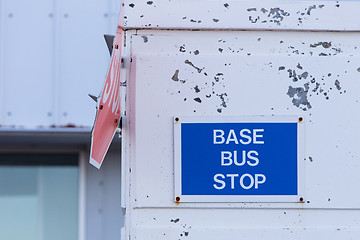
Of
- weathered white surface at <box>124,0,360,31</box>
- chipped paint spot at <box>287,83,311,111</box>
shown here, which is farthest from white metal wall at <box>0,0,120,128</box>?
chipped paint spot at <box>287,83,311,111</box>

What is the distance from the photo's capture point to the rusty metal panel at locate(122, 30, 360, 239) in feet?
6.55

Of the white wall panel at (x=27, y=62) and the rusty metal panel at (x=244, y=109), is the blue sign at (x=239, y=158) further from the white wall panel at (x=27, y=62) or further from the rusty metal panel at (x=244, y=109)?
the white wall panel at (x=27, y=62)

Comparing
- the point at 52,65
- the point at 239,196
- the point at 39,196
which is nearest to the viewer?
the point at 239,196

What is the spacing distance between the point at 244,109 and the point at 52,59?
2.50m

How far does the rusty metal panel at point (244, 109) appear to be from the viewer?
2.00 m

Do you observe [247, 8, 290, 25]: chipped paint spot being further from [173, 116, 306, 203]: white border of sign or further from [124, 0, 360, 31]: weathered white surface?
[173, 116, 306, 203]: white border of sign

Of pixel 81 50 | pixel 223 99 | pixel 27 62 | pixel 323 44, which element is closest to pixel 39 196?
pixel 27 62

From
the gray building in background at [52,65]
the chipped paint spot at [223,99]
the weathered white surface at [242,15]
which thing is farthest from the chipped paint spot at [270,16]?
the gray building in background at [52,65]

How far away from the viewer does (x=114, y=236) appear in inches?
182

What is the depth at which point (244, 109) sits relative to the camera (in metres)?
2.04

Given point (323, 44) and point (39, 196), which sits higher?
point (323, 44)

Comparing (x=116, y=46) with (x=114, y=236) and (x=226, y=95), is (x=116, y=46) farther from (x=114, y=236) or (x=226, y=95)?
(x=114, y=236)

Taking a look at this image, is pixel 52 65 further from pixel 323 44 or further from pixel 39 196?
pixel 323 44

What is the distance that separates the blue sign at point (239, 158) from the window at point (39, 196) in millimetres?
2945
